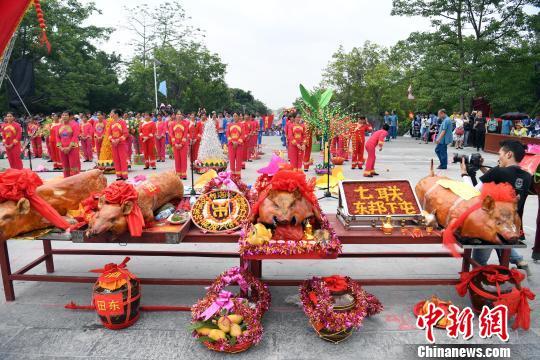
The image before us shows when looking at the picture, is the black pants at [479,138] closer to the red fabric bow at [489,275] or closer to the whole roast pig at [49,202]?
the red fabric bow at [489,275]

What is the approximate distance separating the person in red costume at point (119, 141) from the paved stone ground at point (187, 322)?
5959 mm

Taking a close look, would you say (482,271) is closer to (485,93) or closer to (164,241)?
(164,241)

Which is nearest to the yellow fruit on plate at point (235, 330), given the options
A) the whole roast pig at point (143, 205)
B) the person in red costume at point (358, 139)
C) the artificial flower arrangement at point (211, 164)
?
the whole roast pig at point (143, 205)

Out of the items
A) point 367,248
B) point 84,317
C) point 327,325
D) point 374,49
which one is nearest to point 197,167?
point 367,248

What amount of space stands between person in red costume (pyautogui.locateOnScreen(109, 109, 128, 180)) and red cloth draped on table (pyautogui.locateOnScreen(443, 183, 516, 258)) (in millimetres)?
9268

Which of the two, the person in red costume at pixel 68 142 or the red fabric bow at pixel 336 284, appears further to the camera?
the person in red costume at pixel 68 142

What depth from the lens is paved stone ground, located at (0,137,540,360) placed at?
3055 mm

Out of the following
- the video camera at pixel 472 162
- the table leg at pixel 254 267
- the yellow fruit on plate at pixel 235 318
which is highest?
the video camera at pixel 472 162

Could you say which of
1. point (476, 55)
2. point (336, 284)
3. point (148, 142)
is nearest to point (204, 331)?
point (336, 284)

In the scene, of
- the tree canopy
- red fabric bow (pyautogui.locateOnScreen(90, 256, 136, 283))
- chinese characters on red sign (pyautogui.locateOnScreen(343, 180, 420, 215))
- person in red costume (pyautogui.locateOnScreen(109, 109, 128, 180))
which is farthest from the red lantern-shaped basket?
the tree canopy

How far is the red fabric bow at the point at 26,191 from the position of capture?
10.6 ft

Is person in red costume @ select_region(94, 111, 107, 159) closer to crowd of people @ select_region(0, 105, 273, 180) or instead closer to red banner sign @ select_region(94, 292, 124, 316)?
crowd of people @ select_region(0, 105, 273, 180)

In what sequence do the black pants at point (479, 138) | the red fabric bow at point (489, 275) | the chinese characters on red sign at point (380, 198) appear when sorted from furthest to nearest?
1. the black pants at point (479, 138)
2. the chinese characters on red sign at point (380, 198)
3. the red fabric bow at point (489, 275)

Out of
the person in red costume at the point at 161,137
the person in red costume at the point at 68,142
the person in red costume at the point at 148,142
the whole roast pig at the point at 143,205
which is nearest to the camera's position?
the whole roast pig at the point at 143,205
